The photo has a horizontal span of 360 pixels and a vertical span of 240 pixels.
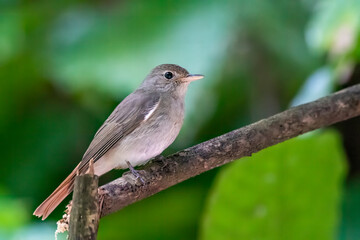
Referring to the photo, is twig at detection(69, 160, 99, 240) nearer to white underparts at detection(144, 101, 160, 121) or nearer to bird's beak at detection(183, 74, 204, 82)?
white underparts at detection(144, 101, 160, 121)

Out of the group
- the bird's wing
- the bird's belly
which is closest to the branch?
the bird's belly

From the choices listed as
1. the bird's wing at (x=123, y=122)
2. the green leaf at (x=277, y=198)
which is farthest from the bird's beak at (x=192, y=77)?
the green leaf at (x=277, y=198)

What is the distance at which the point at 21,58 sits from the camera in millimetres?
5145

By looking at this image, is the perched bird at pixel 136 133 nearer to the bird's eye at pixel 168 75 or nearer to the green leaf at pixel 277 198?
the bird's eye at pixel 168 75

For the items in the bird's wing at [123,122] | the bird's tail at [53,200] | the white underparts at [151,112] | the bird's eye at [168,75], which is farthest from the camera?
the bird's eye at [168,75]

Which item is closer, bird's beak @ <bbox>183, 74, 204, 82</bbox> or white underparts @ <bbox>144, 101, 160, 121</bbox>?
white underparts @ <bbox>144, 101, 160, 121</bbox>

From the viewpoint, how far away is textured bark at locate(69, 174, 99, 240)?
2.24 meters

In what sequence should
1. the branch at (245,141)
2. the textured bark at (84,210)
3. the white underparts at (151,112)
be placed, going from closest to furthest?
1. the textured bark at (84,210)
2. the branch at (245,141)
3. the white underparts at (151,112)

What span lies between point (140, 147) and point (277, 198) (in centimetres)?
89

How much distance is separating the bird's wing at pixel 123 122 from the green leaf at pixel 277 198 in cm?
68

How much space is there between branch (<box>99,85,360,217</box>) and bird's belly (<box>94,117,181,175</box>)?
0.93 feet

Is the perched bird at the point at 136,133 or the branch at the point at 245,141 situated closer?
the branch at the point at 245,141

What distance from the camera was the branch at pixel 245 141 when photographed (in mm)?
3068

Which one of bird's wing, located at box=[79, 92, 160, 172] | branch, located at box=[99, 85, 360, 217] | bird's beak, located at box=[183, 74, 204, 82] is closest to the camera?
branch, located at box=[99, 85, 360, 217]
